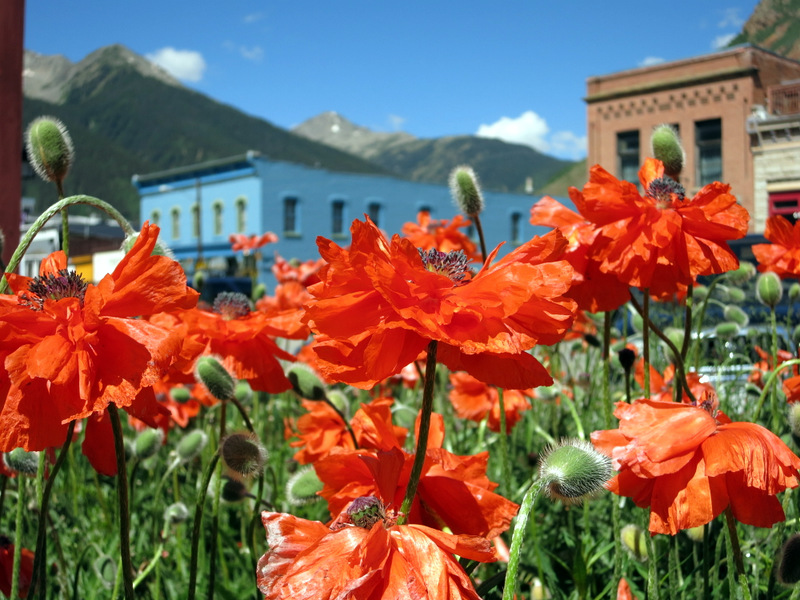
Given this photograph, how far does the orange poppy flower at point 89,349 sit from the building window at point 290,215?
91.7 feet

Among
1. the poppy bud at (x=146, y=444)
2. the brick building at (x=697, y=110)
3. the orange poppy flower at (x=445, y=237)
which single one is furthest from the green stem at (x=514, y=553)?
the brick building at (x=697, y=110)

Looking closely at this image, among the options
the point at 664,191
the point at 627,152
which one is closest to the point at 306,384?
the point at 664,191

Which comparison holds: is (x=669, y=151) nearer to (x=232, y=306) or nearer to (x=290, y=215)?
(x=232, y=306)

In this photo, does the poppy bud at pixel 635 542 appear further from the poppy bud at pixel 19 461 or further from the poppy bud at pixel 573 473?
the poppy bud at pixel 19 461

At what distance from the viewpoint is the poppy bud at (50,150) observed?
144 centimetres

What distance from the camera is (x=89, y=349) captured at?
3.18ft

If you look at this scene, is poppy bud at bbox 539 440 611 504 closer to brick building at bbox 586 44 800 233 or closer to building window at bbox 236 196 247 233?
brick building at bbox 586 44 800 233

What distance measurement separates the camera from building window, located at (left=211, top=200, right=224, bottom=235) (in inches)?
1187

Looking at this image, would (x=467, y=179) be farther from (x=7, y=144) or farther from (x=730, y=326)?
(x=7, y=144)

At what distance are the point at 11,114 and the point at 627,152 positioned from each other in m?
29.4

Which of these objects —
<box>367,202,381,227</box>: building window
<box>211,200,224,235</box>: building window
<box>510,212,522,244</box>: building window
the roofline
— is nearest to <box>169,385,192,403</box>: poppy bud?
the roofline

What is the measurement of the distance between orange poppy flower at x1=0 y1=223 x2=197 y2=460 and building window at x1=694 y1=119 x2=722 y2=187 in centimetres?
2893

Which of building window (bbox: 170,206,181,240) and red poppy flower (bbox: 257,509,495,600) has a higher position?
building window (bbox: 170,206,181,240)

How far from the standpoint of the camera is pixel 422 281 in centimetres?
92
